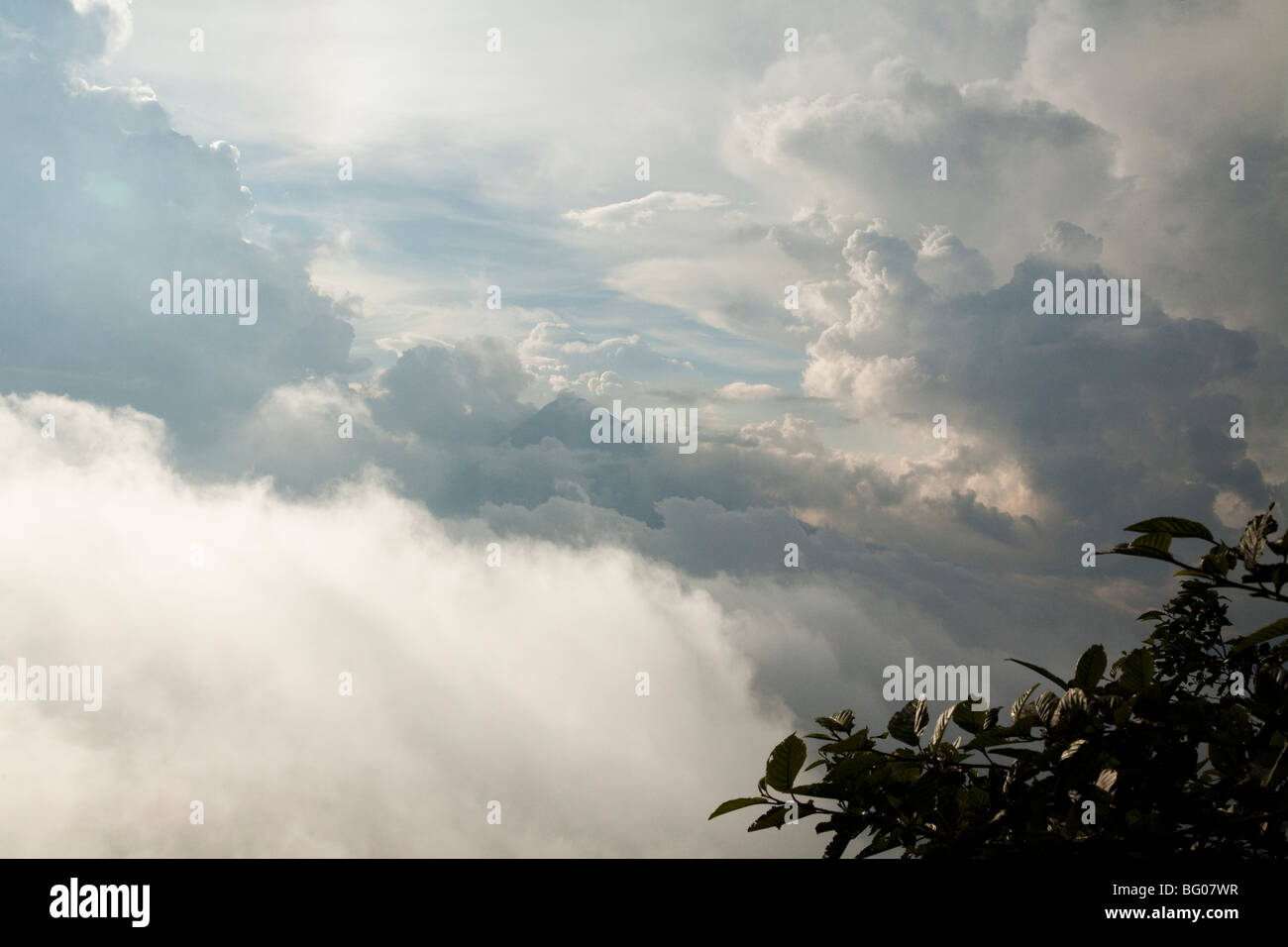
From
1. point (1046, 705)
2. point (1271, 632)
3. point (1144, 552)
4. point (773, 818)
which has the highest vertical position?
point (1144, 552)

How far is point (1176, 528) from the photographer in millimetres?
2162

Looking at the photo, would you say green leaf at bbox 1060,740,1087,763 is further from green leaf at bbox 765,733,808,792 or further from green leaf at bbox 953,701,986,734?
green leaf at bbox 765,733,808,792

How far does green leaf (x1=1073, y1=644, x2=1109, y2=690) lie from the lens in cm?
256

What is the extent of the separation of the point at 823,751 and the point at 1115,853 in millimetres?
915

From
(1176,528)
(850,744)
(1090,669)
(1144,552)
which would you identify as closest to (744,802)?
(850,744)

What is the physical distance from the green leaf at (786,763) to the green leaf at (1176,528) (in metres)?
1.18

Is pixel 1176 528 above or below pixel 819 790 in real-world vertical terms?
above

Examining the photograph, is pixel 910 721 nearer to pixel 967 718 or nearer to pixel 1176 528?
pixel 967 718

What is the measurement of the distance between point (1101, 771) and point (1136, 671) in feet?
1.10

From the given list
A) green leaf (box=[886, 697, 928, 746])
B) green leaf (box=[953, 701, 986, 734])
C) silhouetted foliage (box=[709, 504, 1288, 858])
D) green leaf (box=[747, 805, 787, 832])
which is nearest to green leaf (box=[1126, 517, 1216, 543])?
silhouetted foliage (box=[709, 504, 1288, 858])

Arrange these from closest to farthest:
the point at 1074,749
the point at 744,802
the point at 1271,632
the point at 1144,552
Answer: the point at 1271,632
the point at 1144,552
the point at 1074,749
the point at 744,802
